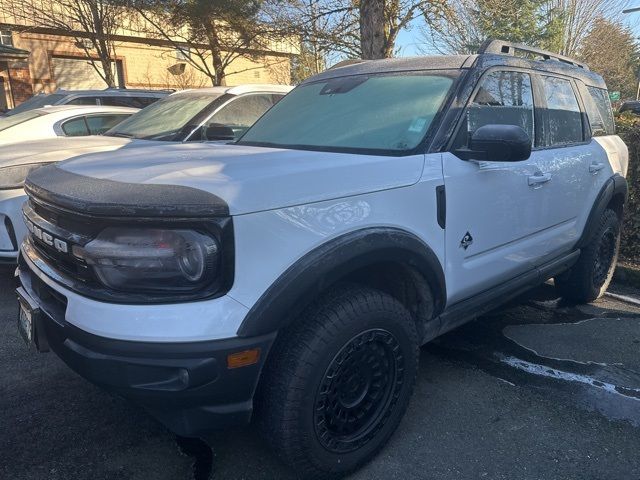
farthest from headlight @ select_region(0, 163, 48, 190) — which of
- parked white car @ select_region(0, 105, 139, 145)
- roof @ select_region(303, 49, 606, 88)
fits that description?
roof @ select_region(303, 49, 606, 88)

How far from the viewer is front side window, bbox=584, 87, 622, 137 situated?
404 centimetres

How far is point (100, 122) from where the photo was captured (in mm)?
6695

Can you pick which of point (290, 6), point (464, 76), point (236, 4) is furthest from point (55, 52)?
point (464, 76)

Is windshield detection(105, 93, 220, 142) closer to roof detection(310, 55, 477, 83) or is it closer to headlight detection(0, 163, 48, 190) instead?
headlight detection(0, 163, 48, 190)

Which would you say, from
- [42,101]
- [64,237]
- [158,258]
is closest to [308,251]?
[158,258]

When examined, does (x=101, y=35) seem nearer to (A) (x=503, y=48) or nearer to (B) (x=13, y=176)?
(B) (x=13, y=176)

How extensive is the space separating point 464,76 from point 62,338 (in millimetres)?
2281

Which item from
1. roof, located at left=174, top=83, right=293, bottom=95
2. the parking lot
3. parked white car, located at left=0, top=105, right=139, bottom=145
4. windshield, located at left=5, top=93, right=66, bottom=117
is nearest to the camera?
the parking lot

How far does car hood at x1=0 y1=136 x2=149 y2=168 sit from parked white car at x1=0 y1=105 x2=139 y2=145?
1.10 m

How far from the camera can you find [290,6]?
41.7ft

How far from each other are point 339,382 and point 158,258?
92cm

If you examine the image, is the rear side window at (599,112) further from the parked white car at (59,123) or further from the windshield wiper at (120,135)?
the parked white car at (59,123)

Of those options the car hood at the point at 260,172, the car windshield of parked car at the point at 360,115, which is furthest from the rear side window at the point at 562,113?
the car hood at the point at 260,172

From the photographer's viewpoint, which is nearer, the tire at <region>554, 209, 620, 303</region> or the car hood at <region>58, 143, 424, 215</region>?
the car hood at <region>58, 143, 424, 215</region>
